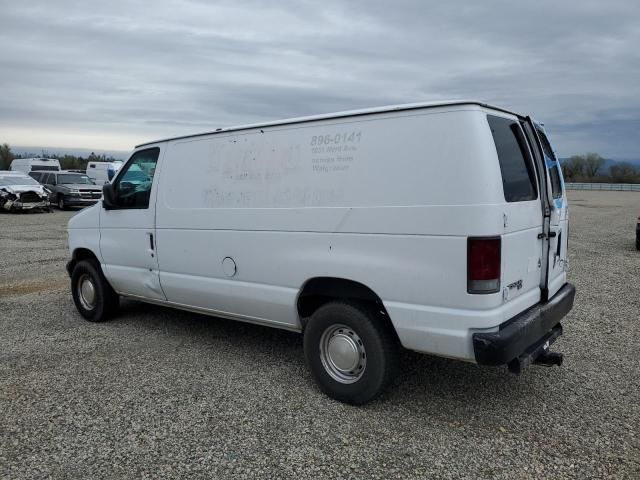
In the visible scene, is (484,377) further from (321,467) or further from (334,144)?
(334,144)

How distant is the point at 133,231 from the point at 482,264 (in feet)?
12.6

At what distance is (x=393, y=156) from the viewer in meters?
3.80

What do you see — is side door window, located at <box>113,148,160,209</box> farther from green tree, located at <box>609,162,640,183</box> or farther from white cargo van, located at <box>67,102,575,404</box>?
green tree, located at <box>609,162,640,183</box>

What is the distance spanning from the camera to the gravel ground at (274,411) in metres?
3.36

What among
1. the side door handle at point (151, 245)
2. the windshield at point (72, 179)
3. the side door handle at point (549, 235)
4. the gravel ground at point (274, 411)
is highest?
the windshield at point (72, 179)

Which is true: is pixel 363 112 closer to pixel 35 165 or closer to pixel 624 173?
pixel 35 165

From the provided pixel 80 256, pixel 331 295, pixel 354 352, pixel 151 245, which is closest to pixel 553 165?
A: pixel 331 295

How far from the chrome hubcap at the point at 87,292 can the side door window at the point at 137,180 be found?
124 cm

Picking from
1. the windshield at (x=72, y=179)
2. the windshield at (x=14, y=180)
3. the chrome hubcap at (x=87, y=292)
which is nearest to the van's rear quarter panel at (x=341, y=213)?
the chrome hubcap at (x=87, y=292)

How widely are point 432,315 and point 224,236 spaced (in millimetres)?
2100

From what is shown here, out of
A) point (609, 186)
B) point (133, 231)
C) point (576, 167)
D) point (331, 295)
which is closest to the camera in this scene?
point (331, 295)

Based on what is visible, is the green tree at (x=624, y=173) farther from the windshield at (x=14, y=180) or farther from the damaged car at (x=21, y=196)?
the windshield at (x=14, y=180)

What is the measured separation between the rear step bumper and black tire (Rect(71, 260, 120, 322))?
180 inches

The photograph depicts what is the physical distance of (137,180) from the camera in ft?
19.2
